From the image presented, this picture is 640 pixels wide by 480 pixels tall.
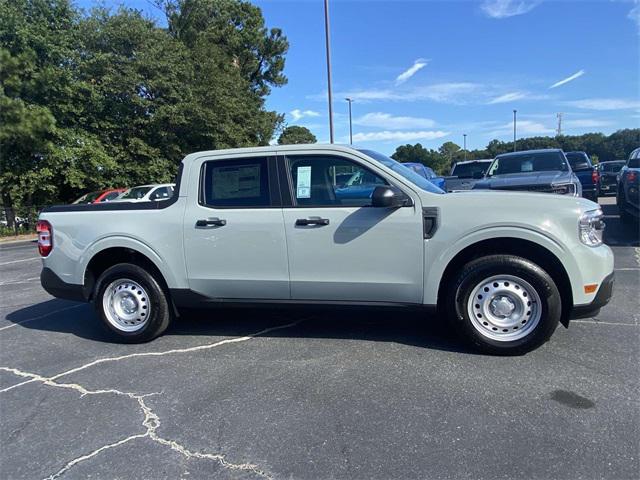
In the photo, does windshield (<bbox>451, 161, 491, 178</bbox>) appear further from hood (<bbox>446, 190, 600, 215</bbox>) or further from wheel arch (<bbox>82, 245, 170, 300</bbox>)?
wheel arch (<bbox>82, 245, 170, 300</bbox>)

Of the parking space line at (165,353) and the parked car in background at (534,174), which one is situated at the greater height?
the parked car in background at (534,174)

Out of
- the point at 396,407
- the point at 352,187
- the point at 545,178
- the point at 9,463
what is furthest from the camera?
the point at 545,178

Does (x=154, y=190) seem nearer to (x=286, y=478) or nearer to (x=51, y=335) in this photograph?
(x=51, y=335)

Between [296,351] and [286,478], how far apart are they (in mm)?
1758

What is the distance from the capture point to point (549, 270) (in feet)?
12.6

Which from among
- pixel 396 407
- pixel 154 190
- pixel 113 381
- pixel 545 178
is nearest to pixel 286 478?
pixel 396 407

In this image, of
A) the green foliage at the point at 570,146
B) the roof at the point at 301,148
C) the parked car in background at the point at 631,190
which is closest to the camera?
the roof at the point at 301,148

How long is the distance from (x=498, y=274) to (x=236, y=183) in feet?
8.16

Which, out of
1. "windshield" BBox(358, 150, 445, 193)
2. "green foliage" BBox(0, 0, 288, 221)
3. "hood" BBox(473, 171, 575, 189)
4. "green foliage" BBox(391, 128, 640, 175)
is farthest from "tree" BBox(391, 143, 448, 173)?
"windshield" BBox(358, 150, 445, 193)

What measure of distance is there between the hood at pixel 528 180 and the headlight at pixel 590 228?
16.7 ft

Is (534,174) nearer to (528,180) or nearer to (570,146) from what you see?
(528,180)

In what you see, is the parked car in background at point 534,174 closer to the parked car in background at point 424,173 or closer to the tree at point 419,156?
the parked car in background at point 424,173

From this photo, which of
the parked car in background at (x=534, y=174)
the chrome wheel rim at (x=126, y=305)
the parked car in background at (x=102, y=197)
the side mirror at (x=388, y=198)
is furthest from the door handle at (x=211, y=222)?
the parked car in background at (x=102, y=197)

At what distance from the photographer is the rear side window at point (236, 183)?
428 centimetres
